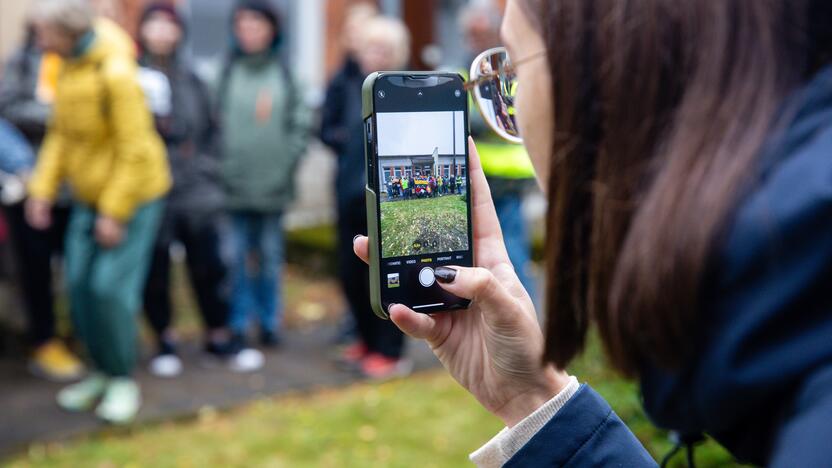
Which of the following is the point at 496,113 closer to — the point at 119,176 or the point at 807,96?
the point at 807,96

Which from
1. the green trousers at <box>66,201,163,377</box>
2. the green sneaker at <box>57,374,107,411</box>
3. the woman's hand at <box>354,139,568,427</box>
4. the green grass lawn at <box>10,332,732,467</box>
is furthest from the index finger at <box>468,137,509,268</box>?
the green sneaker at <box>57,374,107,411</box>

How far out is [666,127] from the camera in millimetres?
855

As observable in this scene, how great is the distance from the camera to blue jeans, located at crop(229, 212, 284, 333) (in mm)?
5969

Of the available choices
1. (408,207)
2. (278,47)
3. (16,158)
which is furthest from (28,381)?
(408,207)

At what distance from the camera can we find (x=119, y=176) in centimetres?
447

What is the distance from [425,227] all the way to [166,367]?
4320 mm

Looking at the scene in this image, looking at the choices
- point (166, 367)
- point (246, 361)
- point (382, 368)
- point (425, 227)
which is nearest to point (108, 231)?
point (166, 367)

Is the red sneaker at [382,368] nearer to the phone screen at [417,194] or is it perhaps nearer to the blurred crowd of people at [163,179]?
the blurred crowd of people at [163,179]

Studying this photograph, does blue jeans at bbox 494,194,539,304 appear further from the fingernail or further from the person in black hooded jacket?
the fingernail

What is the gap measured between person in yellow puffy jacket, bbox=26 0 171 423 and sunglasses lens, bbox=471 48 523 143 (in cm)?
331

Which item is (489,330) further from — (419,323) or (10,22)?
(10,22)

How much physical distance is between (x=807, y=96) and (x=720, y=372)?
255mm

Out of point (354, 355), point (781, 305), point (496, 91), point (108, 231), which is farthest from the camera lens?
point (354, 355)

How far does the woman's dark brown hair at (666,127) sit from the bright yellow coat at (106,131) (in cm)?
384
